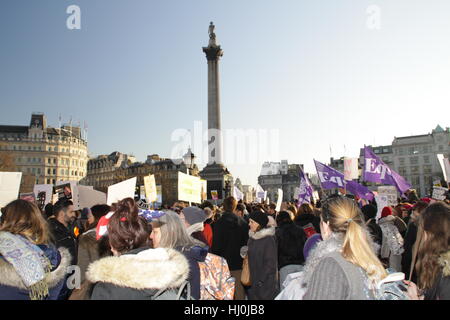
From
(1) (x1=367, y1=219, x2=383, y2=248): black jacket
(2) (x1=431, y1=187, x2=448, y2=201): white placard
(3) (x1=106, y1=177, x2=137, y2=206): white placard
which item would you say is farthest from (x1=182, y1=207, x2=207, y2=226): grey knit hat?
(2) (x1=431, y1=187, x2=448, y2=201): white placard

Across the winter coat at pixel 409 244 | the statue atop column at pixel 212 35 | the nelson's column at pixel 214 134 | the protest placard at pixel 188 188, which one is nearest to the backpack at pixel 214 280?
the winter coat at pixel 409 244

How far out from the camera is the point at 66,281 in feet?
13.5

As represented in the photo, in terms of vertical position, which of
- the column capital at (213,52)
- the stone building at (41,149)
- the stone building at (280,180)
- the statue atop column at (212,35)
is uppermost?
the statue atop column at (212,35)

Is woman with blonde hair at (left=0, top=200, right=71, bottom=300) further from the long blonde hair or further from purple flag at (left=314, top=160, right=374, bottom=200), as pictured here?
purple flag at (left=314, top=160, right=374, bottom=200)

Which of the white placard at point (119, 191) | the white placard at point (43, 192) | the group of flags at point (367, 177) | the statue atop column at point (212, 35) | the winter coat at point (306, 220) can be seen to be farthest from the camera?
the statue atop column at point (212, 35)

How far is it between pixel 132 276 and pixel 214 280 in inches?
61.0

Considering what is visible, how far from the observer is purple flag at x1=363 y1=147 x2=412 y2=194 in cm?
1240

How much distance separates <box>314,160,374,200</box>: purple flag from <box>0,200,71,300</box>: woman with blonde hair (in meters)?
11.1

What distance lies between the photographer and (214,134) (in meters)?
46.5

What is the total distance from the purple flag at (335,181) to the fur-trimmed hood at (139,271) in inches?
441

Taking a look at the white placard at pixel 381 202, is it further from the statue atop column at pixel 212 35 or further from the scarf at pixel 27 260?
the statue atop column at pixel 212 35

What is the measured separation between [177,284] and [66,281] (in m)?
1.89

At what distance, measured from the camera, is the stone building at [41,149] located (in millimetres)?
102875

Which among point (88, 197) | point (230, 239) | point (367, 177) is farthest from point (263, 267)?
point (367, 177)
